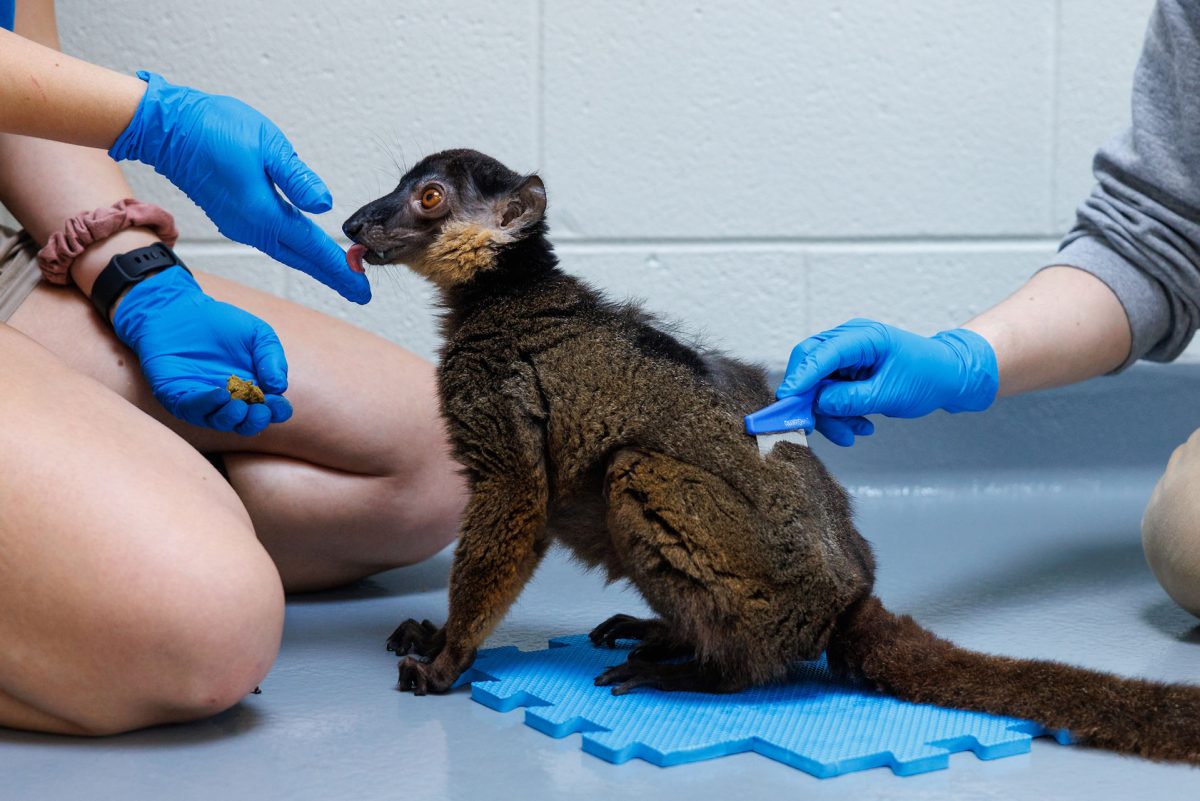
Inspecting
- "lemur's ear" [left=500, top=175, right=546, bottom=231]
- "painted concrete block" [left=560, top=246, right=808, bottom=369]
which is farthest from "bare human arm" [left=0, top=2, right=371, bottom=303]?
"painted concrete block" [left=560, top=246, right=808, bottom=369]

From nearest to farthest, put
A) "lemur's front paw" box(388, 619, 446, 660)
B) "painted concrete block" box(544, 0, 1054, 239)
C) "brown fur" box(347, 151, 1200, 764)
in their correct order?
"brown fur" box(347, 151, 1200, 764) < "lemur's front paw" box(388, 619, 446, 660) < "painted concrete block" box(544, 0, 1054, 239)

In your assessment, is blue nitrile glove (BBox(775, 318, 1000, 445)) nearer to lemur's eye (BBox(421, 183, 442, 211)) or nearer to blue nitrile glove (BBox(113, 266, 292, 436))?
lemur's eye (BBox(421, 183, 442, 211))

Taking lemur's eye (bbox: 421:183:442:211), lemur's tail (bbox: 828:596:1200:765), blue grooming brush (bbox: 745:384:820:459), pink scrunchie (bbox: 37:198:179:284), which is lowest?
lemur's tail (bbox: 828:596:1200:765)

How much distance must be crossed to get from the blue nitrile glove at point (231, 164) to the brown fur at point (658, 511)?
172mm

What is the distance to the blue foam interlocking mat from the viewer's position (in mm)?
1761

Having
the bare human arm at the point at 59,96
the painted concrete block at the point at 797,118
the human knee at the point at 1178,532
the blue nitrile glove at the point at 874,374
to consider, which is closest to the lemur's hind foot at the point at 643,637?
the blue nitrile glove at the point at 874,374

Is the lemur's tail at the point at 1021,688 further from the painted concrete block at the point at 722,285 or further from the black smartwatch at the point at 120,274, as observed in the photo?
the painted concrete block at the point at 722,285

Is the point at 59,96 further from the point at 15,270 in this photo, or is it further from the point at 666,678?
the point at 666,678

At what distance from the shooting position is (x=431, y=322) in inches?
157

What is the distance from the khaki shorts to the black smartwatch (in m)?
0.14

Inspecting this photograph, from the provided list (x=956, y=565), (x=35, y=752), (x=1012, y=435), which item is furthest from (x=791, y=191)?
(x=35, y=752)

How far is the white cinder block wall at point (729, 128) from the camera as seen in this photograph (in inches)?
153

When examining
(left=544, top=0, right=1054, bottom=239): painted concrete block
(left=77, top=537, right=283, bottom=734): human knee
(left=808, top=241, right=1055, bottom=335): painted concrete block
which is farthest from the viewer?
(left=808, top=241, right=1055, bottom=335): painted concrete block

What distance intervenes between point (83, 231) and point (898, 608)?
190 cm
